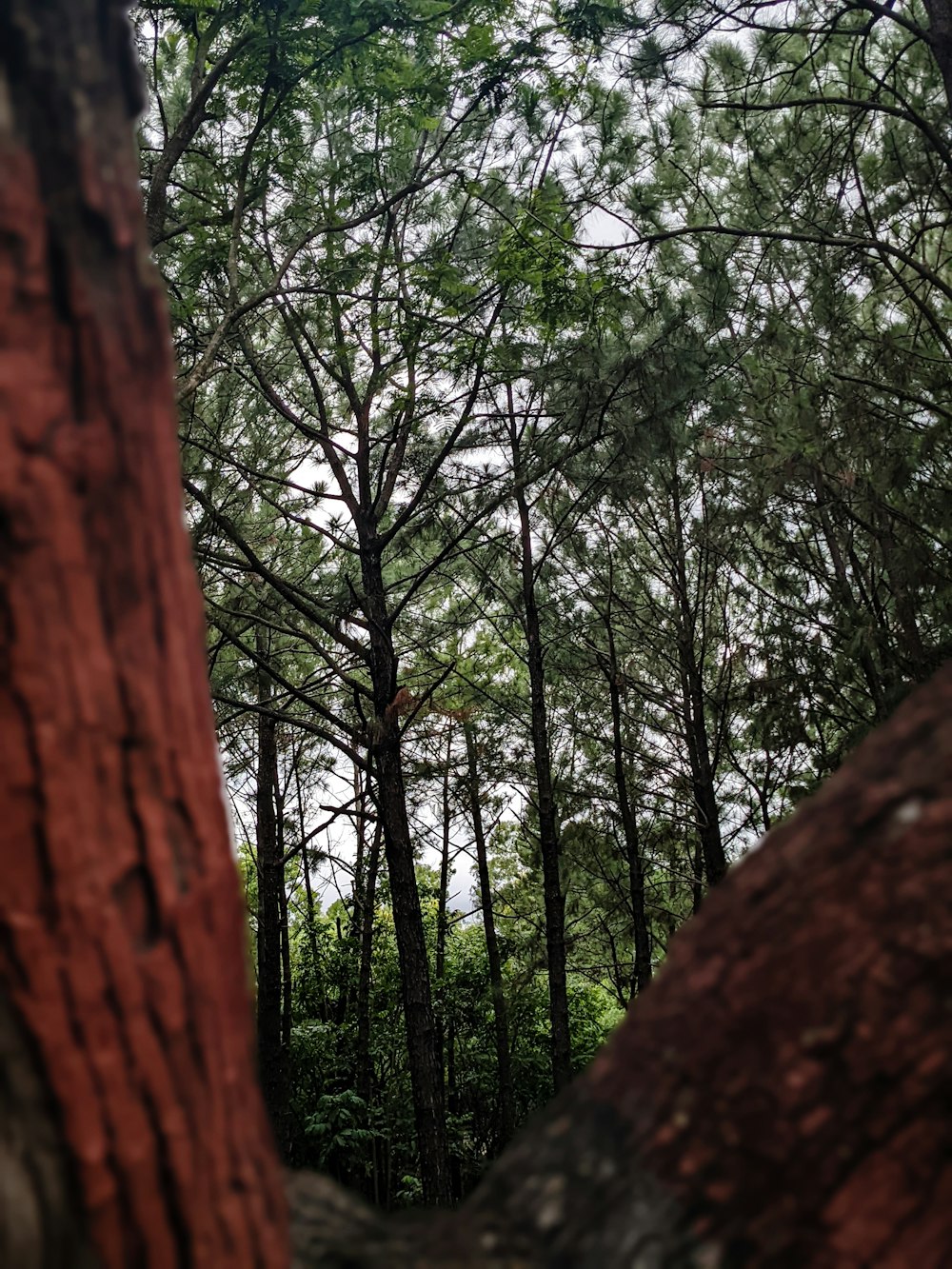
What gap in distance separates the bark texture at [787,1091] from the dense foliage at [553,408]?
299 cm

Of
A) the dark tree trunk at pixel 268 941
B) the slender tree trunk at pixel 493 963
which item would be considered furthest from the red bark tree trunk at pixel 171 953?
the slender tree trunk at pixel 493 963

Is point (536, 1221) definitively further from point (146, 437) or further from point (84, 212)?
point (84, 212)

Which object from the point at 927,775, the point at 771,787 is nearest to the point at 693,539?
the point at 771,787

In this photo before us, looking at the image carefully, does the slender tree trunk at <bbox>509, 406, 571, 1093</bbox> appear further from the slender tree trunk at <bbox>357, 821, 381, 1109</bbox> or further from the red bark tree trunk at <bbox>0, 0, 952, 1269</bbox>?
the red bark tree trunk at <bbox>0, 0, 952, 1269</bbox>

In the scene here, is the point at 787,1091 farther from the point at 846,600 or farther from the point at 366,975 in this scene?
the point at 366,975

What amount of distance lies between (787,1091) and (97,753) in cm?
58

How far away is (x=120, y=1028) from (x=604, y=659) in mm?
8926

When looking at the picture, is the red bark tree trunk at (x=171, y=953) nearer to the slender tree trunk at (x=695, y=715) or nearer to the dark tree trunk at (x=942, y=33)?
the dark tree trunk at (x=942, y=33)

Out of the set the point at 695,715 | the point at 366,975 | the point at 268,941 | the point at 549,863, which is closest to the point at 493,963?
the point at 366,975

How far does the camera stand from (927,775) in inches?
32.5

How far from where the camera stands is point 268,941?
33.0ft

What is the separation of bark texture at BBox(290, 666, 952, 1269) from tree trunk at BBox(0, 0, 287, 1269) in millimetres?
238

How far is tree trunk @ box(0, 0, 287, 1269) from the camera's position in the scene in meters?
0.67

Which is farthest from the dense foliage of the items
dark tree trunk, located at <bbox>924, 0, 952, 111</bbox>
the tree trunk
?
the tree trunk
